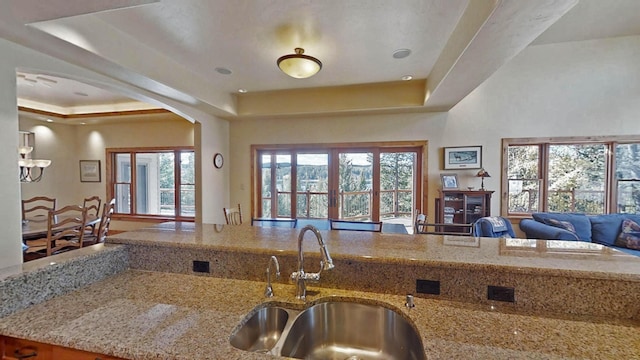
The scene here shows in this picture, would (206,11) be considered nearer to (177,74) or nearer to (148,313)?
(177,74)

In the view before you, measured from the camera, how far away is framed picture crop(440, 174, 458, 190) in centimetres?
432

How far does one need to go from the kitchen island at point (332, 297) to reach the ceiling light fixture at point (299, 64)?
186cm

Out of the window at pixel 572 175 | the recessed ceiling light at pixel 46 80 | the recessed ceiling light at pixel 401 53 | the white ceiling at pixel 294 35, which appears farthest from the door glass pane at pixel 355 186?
the recessed ceiling light at pixel 46 80

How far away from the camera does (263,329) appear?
114 centimetres

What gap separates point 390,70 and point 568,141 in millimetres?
3056

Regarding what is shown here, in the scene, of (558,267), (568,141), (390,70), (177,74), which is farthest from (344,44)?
(568,141)

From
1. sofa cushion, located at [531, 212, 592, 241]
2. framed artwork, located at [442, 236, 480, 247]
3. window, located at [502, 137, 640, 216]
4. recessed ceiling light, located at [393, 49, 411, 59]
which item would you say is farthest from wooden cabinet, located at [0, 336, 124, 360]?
window, located at [502, 137, 640, 216]

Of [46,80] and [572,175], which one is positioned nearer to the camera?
[46,80]

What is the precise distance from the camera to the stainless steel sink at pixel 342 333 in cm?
109

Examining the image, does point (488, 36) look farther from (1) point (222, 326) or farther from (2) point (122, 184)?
(2) point (122, 184)

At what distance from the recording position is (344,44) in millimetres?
2879

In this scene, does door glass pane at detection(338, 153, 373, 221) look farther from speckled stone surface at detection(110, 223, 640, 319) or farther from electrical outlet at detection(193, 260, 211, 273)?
electrical outlet at detection(193, 260, 211, 273)

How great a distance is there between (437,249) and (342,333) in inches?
24.4

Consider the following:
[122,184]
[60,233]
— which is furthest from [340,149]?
[122,184]
